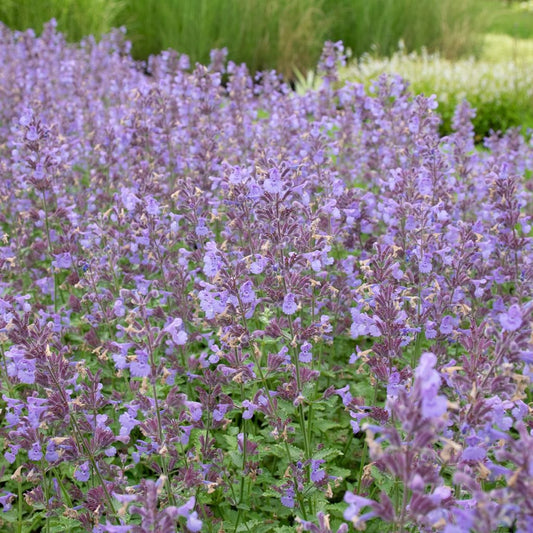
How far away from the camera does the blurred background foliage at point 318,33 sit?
464 inches

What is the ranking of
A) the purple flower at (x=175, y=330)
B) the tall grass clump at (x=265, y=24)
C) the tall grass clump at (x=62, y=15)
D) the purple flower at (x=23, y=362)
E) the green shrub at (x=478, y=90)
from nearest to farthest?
the purple flower at (x=175, y=330) → the purple flower at (x=23, y=362) → the green shrub at (x=478, y=90) → the tall grass clump at (x=62, y=15) → the tall grass clump at (x=265, y=24)

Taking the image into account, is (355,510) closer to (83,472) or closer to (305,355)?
(305,355)

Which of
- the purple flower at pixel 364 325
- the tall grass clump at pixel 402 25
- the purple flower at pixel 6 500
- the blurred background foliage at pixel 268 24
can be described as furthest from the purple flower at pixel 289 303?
the tall grass clump at pixel 402 25

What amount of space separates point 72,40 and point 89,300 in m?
9.99

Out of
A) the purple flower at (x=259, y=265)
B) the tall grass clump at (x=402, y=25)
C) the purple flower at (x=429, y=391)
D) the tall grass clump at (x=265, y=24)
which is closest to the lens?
the purple flower at (x=429, y=391)

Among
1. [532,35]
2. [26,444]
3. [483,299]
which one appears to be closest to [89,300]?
[26,444]

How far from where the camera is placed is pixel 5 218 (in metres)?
4.57

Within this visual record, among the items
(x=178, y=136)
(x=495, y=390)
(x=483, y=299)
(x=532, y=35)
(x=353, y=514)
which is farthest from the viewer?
(x=532, y=35)

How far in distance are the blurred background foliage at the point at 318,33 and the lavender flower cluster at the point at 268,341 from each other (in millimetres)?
6778

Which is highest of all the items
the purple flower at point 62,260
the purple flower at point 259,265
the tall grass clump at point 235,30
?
the tall grass clump at point 235,30

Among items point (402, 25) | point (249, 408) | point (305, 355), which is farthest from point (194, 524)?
point (402, 25)

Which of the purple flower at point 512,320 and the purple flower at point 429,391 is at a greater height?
the purple flower at point 512,320

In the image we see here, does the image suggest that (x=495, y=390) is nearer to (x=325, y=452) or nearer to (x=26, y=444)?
(x=325, y=452)

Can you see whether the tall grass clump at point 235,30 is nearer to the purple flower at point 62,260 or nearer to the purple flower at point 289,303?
the purple flower at point 62,260
